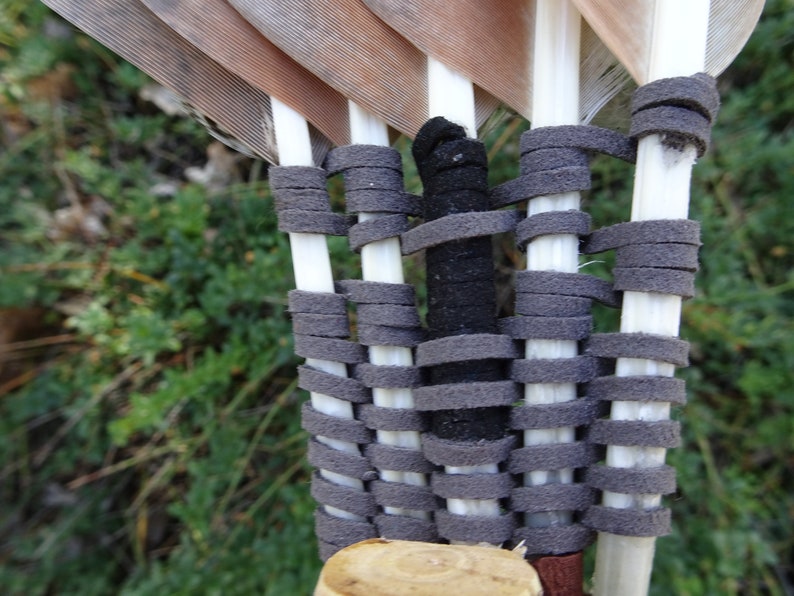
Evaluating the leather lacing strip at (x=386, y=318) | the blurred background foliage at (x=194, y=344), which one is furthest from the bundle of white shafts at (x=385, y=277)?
the blurred background foliage at (x=194, y=344)

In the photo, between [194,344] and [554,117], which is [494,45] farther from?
[194,344]

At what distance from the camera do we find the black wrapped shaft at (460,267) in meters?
0.45

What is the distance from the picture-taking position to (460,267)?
0.46m

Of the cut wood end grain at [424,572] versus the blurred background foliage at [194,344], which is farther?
the blurred background foliage at [194,344]

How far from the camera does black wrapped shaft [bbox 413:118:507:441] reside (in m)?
0.45

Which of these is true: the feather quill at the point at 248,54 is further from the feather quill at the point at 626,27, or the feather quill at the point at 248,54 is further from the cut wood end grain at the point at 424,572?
the cut wood end grain at the point at 424,572

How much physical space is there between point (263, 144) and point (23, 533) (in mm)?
1062

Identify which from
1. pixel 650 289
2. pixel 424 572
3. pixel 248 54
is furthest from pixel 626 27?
pixel 424 572

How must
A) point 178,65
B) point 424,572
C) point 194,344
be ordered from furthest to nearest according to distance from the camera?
point 194,344 < point 178,65 < point 424,572

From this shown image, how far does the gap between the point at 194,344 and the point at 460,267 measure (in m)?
0.75

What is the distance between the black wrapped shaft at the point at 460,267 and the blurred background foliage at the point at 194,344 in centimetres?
43

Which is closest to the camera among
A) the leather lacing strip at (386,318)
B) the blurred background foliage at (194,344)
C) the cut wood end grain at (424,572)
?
the cut wood end grain at (424,572)

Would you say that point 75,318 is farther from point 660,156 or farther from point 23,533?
point 660,156

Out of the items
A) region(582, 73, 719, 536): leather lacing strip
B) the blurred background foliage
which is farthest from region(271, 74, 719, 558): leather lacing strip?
the blurred background foliage
